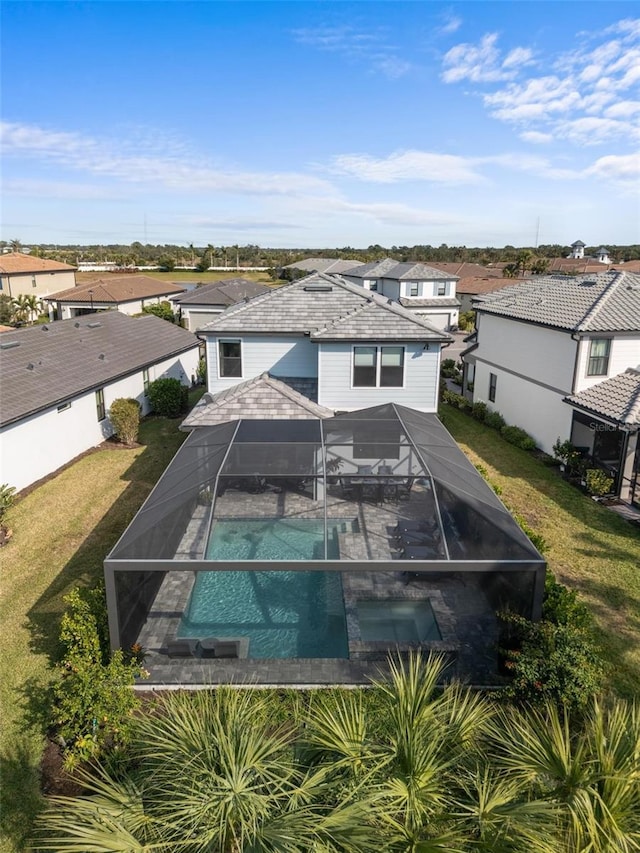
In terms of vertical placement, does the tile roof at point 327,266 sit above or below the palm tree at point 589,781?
above

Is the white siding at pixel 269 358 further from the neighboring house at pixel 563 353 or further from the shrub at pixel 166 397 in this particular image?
the neighboring house at pixel 563 353

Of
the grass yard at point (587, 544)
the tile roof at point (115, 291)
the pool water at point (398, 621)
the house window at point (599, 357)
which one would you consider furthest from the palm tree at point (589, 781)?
the tile roof at point (115, 291)

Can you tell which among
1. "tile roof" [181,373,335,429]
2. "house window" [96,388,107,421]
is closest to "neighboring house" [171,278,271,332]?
"house window" [96,388,107,421]

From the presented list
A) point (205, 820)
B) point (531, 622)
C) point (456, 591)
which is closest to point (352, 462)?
point (456, 591)

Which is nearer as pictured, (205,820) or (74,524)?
(205,820)

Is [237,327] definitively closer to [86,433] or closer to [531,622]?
[86,433]

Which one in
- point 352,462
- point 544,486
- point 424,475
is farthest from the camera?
point 544,486

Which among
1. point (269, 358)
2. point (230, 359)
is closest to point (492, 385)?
point (269, 358)
